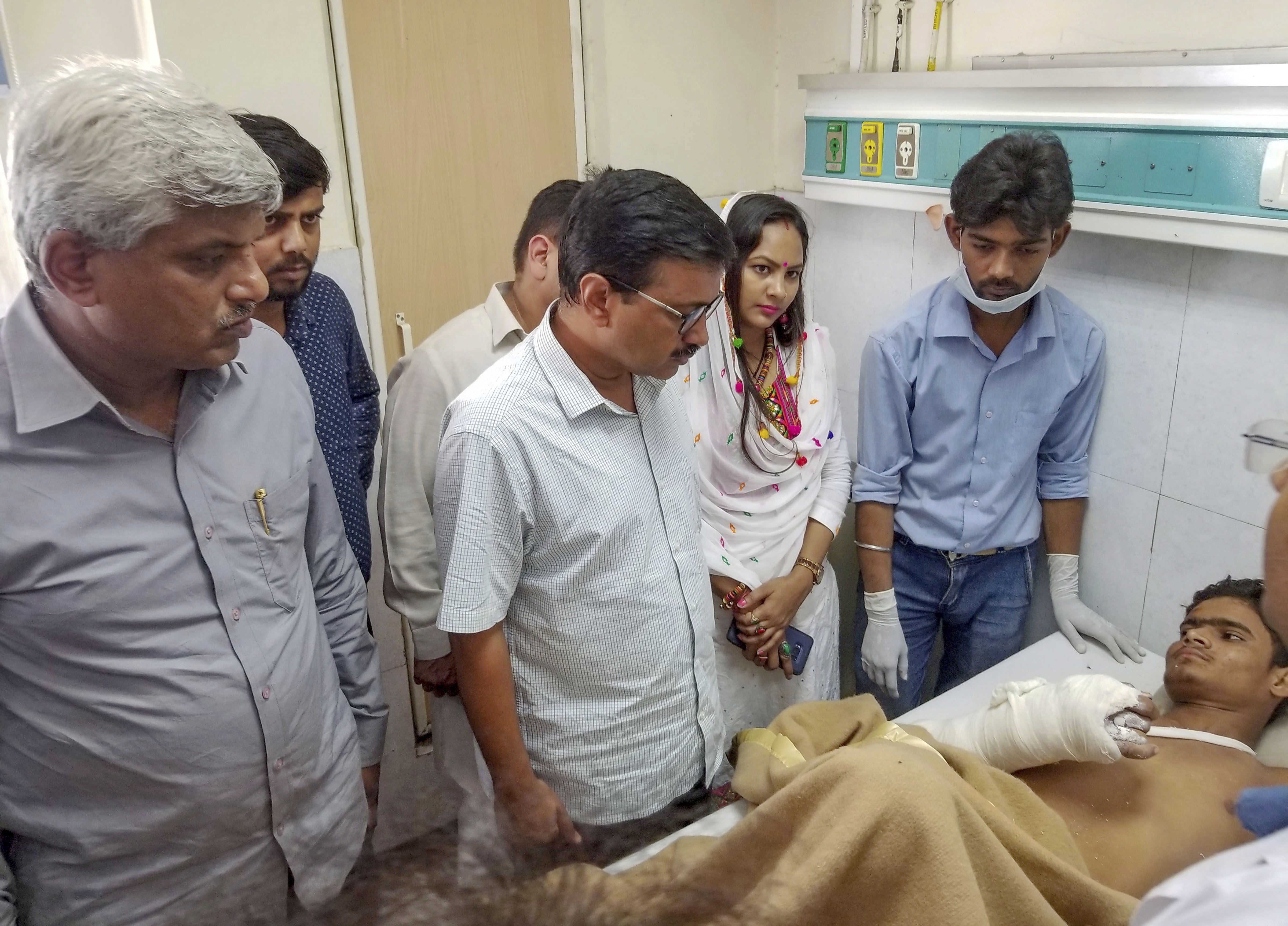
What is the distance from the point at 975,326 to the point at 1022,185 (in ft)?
1.13

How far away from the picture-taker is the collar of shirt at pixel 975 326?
1.93 meters

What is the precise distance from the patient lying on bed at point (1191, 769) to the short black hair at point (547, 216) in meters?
1.31

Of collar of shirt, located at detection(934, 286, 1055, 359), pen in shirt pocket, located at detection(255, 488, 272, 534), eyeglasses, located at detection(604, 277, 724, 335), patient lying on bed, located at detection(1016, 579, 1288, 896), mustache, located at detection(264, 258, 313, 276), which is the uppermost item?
mustache, located at detection(264, 258, 313, 276)

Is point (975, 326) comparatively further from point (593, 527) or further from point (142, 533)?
point (142, 533)

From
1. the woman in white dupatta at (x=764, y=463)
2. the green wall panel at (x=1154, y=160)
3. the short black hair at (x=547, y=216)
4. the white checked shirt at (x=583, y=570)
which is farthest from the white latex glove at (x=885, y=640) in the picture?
the short black hair at (x=547, y=216)

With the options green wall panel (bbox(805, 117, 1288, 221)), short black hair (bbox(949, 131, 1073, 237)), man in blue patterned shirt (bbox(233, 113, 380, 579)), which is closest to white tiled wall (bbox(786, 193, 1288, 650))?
green wall panel (bbox(805, 117, 1288, 221))

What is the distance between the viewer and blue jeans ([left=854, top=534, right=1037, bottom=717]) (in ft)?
6.89

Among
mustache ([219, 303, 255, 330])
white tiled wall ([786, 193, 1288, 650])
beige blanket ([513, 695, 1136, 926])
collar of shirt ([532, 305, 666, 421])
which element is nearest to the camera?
beige blanket ([513, 695, 1136, 926])

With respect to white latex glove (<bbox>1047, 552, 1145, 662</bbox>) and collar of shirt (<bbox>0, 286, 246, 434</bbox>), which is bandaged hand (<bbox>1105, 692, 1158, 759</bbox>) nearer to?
white latex glove (<bbox>1047, 552, 1145, 662</bbox>)

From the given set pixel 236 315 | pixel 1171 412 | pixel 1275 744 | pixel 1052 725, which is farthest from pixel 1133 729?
pixel 236 315

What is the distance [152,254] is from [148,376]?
17 cm

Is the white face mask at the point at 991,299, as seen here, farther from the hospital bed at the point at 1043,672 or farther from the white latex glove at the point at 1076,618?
the hospital bed at the point at 1043,672

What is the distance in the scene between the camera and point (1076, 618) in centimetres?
209

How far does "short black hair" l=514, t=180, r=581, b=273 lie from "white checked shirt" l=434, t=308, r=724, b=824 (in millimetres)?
399
